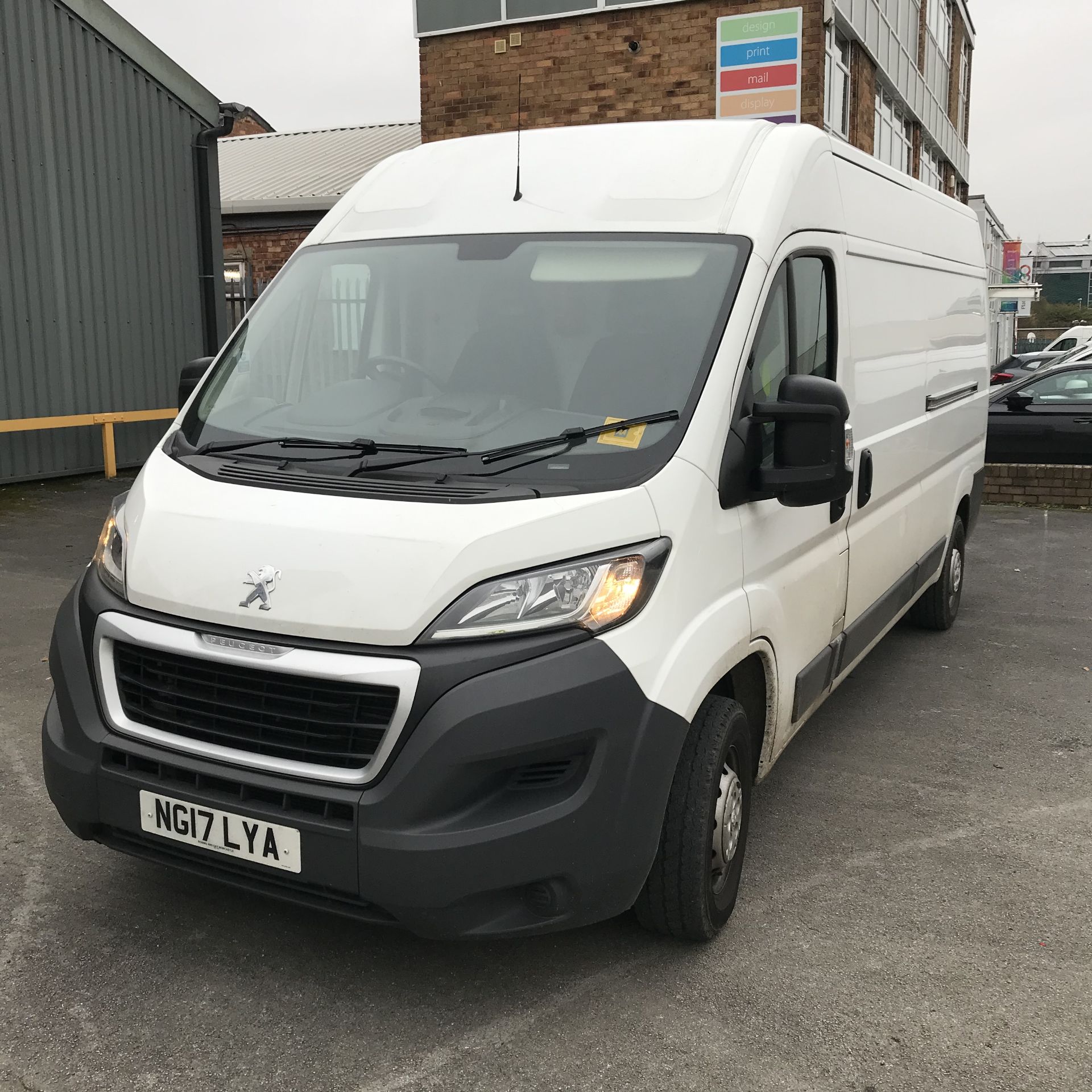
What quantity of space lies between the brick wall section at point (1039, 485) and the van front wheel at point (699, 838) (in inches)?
379

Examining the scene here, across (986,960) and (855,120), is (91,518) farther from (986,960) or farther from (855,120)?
(855,120)

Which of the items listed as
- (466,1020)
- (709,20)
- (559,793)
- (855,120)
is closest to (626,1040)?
(466,1020)

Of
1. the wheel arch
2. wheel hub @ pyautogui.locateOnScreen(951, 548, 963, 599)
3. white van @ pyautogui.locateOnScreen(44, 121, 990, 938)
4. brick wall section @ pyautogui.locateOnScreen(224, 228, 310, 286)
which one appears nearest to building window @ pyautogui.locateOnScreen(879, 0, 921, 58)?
brick wall section @ pyautogui.locateOnScreen(224, 228, 310, 286)

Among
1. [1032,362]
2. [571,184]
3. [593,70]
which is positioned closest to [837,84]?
[593,70]

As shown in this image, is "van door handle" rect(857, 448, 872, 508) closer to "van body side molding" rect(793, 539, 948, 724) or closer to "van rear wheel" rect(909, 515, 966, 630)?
"van body side molding" rect(793, 539, 948, 724)

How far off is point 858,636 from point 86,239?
10.2m

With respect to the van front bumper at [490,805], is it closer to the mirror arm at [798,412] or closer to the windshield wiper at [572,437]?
the windshield wiper at [572,437]

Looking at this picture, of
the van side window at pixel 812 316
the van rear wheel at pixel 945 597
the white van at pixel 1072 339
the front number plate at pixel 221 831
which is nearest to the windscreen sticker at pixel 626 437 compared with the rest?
the van side window at pixel 812 316

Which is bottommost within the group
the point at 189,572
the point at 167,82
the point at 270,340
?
the point at 189,572

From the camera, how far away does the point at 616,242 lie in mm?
3604

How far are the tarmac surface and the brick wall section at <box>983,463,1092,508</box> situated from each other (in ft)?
26.0

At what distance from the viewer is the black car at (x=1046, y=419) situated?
496 inches

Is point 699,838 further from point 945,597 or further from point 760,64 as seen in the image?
point 760,64

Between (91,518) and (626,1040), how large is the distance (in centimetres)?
842
